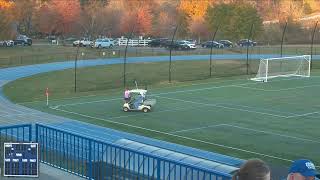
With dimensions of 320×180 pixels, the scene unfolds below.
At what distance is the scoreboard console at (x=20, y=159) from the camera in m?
12.0

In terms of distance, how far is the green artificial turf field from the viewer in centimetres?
2194

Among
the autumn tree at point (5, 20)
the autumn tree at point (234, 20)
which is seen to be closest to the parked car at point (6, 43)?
the autumn tree at point (5, 20)

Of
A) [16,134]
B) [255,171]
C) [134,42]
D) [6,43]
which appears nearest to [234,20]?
[134,42]

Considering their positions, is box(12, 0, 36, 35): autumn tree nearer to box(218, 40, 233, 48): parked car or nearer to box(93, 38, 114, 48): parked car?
box(93, 38, 114, 48): parked car

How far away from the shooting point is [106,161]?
12.1m

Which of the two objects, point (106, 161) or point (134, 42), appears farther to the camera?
point (134, 42)

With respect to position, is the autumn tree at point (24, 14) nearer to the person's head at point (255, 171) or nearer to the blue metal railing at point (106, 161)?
the blue metal railing at point (106, 161)

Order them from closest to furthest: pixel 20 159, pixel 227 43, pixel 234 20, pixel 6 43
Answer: pixel 20 159
pixel 6 43
pixel 234 20
pixel 227 43

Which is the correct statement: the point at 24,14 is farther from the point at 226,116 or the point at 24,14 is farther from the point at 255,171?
the point at 255,171

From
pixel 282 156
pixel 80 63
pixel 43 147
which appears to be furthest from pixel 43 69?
pixel 43 147

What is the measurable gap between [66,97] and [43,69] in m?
17.7

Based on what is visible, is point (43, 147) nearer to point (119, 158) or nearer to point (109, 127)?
point (119, 158)

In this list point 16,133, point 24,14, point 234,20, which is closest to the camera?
point 16,133

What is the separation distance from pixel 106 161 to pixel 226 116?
16.7 m
